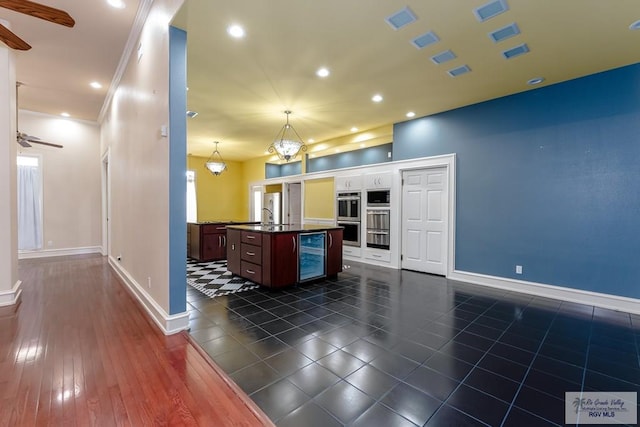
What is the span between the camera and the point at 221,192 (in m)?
10.3

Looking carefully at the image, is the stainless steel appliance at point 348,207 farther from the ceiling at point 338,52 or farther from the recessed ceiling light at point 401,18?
the recessed ceiling light at point 401,18

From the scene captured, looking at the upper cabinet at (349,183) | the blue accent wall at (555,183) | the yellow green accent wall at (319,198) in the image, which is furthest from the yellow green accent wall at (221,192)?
the blue accent wall at (555,183)

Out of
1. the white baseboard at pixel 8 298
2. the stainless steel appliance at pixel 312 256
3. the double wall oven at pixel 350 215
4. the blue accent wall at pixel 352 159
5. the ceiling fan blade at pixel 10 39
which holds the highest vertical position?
the ceiling fan blade at pixel 10 39

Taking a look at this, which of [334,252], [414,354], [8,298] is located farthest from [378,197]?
[8,298]

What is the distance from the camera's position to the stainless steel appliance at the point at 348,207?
20.9 ft

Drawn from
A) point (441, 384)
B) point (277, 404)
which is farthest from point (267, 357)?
point (441, 384)

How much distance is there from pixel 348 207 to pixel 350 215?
0.19m

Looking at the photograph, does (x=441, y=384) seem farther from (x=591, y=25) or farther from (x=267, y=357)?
(x=591, y=25)

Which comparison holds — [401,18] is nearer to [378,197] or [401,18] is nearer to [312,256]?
[312,256]

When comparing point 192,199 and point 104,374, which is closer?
point 104,374

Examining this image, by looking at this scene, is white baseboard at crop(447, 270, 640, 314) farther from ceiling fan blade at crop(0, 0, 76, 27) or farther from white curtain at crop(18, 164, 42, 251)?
white curtain at crop(18, 164, 42, 251)

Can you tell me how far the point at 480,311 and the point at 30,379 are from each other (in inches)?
161

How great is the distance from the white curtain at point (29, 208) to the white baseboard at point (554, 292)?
8.76 metres

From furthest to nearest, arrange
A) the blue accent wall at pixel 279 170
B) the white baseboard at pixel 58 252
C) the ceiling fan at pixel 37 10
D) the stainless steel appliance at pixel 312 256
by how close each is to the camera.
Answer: the blue accent wall at pixel 279 170 < the white baseboard at pixel 58 252 < the stainless steel appliance at pixel 312 256 < the ceiling fan at pixel 37 10
